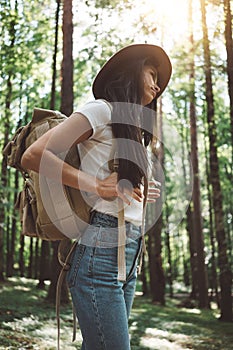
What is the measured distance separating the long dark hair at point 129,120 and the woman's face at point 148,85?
3cm

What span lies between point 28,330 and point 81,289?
718 cm

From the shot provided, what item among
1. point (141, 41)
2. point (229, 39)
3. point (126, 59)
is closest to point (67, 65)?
point (141, 41)

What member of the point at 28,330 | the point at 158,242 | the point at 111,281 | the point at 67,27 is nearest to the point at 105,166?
the point at 111,281

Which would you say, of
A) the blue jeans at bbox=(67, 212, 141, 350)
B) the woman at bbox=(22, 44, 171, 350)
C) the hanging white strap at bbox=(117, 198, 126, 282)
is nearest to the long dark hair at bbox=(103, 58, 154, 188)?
the woman at bbox=(22, 44, 171, 350)

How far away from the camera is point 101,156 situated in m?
2.10

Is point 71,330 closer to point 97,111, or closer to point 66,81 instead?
point 66,81

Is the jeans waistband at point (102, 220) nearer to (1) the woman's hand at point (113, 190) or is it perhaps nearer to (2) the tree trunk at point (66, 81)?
(1) the woman's hand at point (113, 190)

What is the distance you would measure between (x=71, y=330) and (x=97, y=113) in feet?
25.4

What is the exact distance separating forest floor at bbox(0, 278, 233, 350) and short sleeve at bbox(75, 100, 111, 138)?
5.58 metres

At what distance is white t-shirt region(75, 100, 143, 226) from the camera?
2049 millimetres

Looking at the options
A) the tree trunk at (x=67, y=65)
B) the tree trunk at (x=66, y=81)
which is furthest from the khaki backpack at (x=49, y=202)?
the tree trunk at (x=67, y=65)

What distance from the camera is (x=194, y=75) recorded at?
1489cm

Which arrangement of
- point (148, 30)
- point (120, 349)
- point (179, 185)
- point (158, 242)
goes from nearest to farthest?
point (120, 349) < point (148, 30) < point (158, 242) < point (179, 185)

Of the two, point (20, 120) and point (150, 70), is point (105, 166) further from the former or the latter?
point (20, 120)
